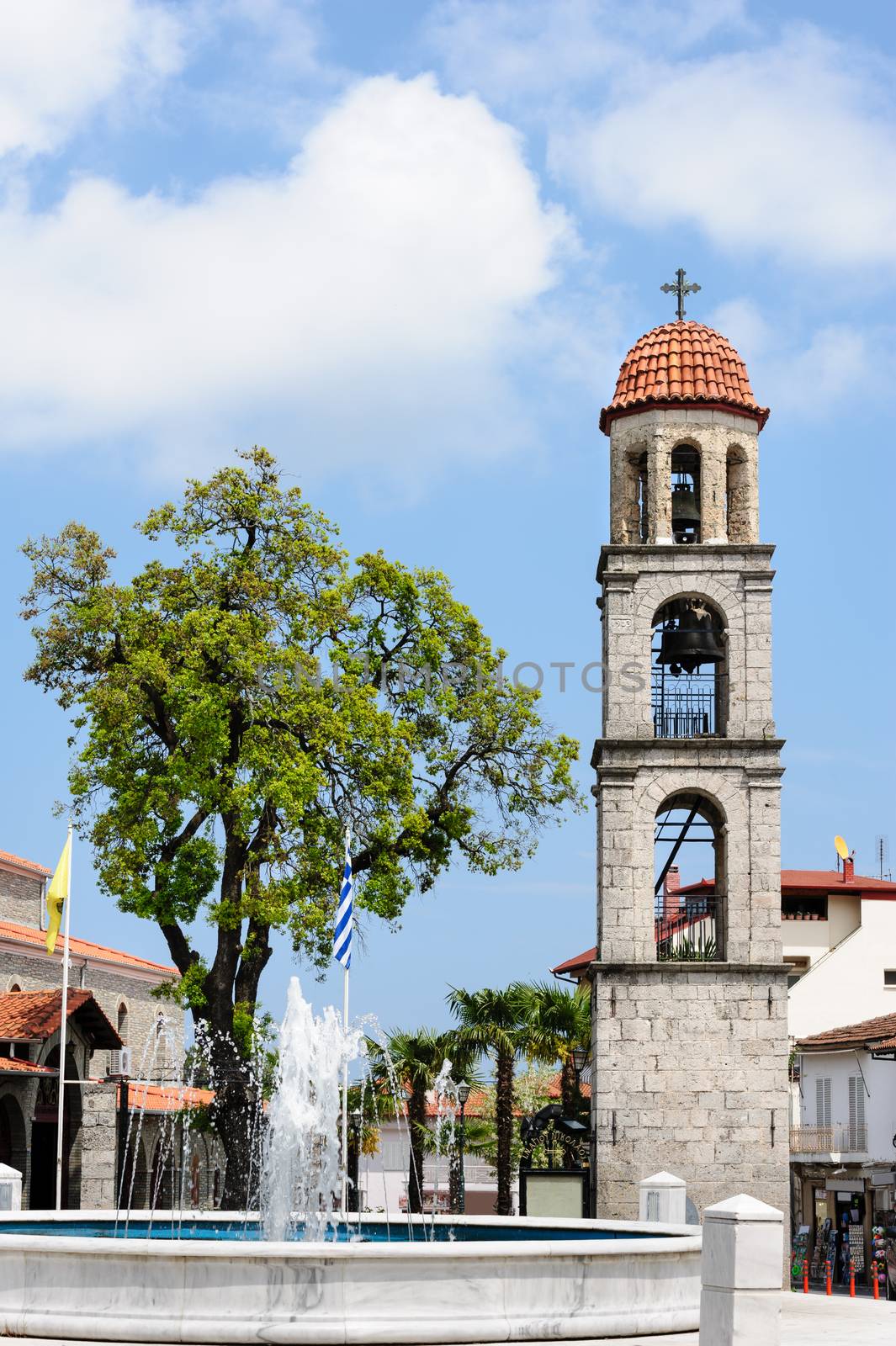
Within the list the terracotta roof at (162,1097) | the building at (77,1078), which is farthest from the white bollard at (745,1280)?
the terracotta roof at (162,1097)

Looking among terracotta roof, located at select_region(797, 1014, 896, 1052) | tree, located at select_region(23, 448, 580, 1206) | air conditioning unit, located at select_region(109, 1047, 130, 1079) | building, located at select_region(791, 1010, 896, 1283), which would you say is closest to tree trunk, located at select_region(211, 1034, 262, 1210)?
tree, located at select_region(23, 448, 580, 1206)

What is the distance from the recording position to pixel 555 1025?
1529 inches

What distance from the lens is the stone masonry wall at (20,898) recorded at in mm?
47375

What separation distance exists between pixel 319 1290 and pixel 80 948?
35.4 metres

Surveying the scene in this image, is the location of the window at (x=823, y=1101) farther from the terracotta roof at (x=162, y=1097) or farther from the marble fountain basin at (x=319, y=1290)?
the marble fountain basin at (x=319, y=1290)

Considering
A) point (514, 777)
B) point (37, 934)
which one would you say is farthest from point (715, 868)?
point (37, 934)

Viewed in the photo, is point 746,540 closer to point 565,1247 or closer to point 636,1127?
point 636,1127

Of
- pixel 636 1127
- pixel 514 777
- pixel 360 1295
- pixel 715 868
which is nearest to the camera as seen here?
pixel 360 1295

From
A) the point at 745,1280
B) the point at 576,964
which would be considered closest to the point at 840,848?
the point at 576,964

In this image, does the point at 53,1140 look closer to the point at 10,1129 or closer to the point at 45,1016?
the point at 10,1129

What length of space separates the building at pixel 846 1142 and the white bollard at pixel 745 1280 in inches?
1065

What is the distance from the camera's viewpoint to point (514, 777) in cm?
3403

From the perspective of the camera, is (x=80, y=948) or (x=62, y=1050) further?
(x=80, y=948)

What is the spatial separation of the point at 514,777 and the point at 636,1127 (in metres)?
7.68
